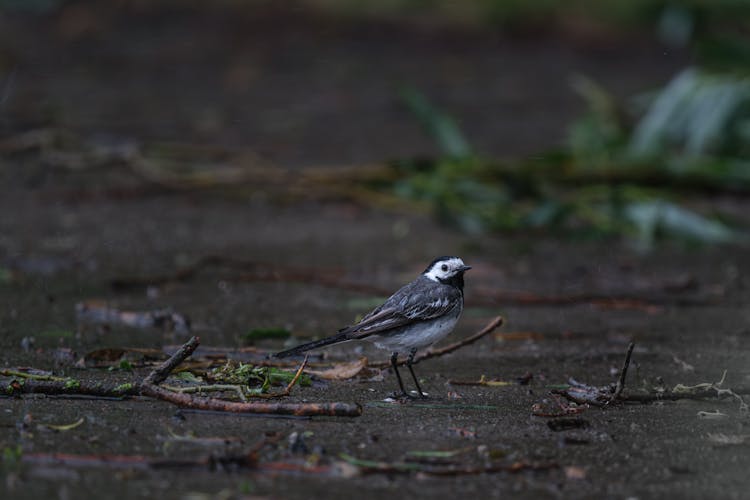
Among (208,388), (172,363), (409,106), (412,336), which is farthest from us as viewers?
(409,106)

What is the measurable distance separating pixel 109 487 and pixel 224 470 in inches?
13.4

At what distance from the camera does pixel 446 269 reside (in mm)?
5273

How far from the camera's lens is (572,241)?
26.6 feet

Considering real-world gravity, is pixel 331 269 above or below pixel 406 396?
above

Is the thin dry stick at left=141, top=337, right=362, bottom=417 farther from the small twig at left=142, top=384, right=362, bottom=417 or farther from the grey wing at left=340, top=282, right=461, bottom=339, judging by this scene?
the grey wing at left=340, top=282, right=461, bottom=339

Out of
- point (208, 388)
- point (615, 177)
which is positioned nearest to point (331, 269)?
point (615, 177)

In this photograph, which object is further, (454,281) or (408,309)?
(454,281)

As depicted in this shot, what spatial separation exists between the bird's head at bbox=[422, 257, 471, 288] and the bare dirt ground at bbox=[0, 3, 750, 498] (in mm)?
382

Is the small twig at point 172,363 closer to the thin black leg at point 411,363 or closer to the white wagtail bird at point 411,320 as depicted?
the white wagtail bird at point 411,320

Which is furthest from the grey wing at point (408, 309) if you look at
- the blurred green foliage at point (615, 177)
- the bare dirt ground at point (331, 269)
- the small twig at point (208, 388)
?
the blurred green foliage at point (615, 177)

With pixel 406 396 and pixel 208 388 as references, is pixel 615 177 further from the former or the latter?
pixel 208 388

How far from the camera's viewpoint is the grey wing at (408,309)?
4770 millimetres

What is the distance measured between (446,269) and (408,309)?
0.48 m

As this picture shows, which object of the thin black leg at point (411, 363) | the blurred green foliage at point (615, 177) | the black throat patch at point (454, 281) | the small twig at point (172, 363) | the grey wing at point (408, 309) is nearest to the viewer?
the small twig at point (172, 363)
